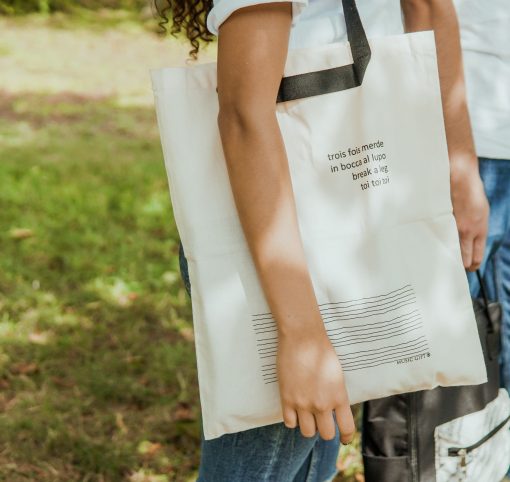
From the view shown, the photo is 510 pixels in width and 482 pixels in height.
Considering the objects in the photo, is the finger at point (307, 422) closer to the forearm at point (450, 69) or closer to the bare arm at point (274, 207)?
the bare arm at point (274, 207)

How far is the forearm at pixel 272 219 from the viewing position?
1.33 m

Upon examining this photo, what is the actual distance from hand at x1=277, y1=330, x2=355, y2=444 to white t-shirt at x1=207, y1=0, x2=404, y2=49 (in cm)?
51

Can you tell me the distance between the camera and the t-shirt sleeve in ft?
4.10

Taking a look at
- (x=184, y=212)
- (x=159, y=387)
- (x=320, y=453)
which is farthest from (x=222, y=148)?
(x=159, y=387)

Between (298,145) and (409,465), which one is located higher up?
(298,145)

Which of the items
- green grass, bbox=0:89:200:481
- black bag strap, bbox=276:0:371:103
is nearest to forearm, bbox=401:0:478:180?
black bag strap, bbox=276:0:371:103

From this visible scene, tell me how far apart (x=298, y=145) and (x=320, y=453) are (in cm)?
83

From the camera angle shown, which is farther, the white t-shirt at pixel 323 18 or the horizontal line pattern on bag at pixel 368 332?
the horizontal line pattern on bag at pixel 368 332

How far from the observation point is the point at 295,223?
1.36m

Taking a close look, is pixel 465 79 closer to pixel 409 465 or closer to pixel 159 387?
pixel 409 465

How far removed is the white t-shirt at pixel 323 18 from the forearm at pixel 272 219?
16 cm

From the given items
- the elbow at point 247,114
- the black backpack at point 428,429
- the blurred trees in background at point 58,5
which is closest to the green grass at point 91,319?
the black backpack at point 428,429

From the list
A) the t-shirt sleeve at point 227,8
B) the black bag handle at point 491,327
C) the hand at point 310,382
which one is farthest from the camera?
the black bag handle at point 491,327

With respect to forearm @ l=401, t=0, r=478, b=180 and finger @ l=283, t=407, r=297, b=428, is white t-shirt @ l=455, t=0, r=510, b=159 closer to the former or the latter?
forearm @ l=401, t=0, r=478, b=180
